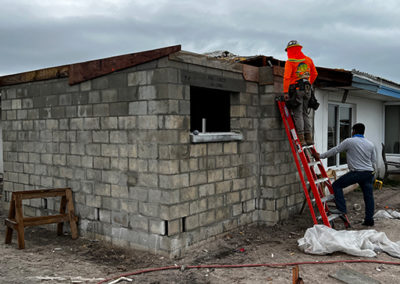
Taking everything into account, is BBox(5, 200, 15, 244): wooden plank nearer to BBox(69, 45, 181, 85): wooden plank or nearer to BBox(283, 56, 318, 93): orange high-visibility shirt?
BBox(69, 45, 181, 85): wooden plank

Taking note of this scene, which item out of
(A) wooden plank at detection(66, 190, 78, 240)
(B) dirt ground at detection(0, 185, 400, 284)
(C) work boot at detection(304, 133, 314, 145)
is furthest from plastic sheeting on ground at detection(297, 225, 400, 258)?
(A) wooden plank at detection(66, 190, 78, 240)

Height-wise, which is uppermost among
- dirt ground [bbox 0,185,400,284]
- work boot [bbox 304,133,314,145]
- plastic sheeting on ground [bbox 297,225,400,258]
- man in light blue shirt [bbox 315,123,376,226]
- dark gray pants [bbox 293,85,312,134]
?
dark gray pants [bbox 293,85,312,134]

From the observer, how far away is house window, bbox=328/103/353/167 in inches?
373

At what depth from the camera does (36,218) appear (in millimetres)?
6113

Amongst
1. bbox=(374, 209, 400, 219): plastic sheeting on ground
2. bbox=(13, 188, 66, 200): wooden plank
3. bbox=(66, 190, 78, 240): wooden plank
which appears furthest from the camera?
bbox=(374, 209, 400, 219): plastic sheeting on ground

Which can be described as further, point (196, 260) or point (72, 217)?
point (72, 217)

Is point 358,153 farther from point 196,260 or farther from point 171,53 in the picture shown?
point 171,53

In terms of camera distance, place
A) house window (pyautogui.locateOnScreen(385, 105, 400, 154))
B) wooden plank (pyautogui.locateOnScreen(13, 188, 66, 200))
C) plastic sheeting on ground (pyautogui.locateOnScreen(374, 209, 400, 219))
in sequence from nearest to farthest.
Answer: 1. wooden plank (pyautogui.locateOnScreen(13, 188, 66, 200))
2. plastic sheeting on ground (pyautogui.locateOnScreen(374, 209, 400, 219))
3. house window (pyautogui.locateOnScreen(385, 105, 400, 154))

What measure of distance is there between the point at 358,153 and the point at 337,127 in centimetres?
347

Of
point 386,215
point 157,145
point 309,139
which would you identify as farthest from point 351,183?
point 157,145

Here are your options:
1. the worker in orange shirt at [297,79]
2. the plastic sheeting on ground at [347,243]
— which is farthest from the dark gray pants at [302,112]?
the plastic sheeting on ground at [347,243]

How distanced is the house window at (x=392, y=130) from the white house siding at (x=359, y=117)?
1.78 ft

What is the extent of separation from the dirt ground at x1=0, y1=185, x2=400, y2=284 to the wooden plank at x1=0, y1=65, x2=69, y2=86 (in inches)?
113

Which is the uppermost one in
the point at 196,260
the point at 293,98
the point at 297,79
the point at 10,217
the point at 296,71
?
the point at 296,71
